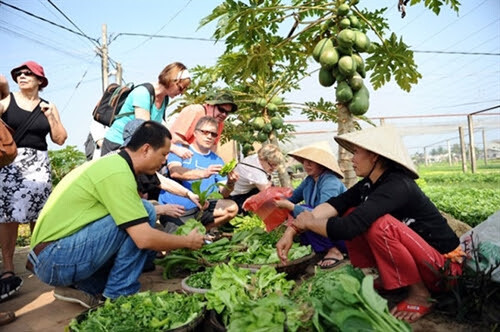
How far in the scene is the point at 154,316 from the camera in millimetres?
2004

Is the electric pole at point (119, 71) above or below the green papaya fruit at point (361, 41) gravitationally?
above

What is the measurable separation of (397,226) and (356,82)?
266 cm

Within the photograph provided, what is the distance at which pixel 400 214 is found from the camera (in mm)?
2398

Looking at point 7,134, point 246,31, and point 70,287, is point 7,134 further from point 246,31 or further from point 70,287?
point 246,31

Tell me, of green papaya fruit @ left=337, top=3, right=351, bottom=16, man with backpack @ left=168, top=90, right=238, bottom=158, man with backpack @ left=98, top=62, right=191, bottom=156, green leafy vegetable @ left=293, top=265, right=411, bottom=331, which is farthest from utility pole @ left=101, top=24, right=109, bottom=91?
green leafy vegetable @ left=293, top=265, right=411, bottom=331

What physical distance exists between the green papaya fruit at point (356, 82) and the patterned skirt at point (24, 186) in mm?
3479

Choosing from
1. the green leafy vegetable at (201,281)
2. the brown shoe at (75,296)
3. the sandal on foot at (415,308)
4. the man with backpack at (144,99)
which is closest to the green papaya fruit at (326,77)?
the man with backpack at (144,99)

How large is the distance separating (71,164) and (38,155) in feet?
16.6

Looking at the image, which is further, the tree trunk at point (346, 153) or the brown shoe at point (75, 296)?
the tree trunk at point (346, 153)

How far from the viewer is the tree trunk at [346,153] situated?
4.33 m

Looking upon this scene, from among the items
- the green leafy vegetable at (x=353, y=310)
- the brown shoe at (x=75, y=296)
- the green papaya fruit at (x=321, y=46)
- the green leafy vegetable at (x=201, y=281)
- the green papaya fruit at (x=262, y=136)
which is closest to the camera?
the green leafy vegetable at (x=353, y=310)

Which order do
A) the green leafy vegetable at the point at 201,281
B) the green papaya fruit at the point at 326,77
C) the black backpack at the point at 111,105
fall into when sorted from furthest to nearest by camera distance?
the green papaya fruit at the point at 326,77 → the black backpack at the point at 111,105 → the green leafy vegetable at the point at 201,281

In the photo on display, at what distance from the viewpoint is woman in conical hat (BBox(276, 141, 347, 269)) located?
11.3 feet

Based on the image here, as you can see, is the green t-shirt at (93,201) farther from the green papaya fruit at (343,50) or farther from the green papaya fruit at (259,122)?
the green papaya fruit at (259,122)
